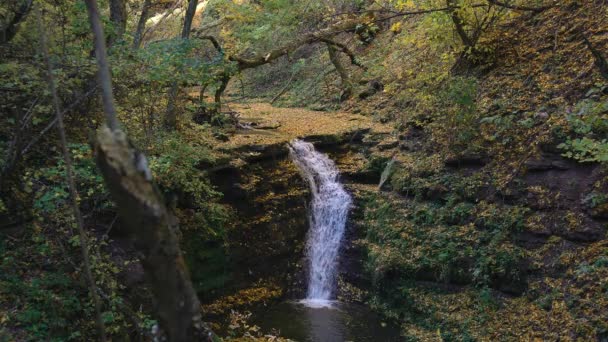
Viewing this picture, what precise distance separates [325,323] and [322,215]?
267 centimetres

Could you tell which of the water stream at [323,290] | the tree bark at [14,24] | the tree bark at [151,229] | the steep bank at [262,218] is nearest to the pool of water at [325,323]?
the water stream at [323,290]

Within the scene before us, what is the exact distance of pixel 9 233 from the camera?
6.02 m

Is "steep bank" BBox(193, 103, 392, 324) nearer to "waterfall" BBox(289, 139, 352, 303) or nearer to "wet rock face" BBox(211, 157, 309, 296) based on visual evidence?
"wet rock face" BBox(211, 157, 309, 296)

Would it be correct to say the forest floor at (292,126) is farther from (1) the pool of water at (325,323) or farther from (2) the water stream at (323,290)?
(1) the pool of water at (325,323)

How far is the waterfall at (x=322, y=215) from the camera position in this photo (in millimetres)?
9617

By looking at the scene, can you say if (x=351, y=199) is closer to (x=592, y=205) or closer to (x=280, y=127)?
(x=280, y=127)

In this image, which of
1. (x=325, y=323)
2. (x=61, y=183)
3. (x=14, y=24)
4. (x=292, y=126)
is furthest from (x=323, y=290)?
(x=14, y=24)

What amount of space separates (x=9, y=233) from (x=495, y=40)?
10.00 meters

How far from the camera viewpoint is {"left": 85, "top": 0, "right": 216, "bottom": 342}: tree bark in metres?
2.56

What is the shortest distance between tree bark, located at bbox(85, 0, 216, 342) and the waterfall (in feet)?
22.4

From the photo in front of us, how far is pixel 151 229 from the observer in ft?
8.64

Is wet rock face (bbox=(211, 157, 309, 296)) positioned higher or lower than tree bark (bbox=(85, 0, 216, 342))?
lower

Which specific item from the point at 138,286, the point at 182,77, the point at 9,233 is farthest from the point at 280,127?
the point at 9,233

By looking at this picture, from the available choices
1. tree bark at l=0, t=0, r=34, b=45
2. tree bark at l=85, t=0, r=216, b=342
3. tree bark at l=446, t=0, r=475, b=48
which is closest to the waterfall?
tree bark at l=446, t=0, r=475, b=48
